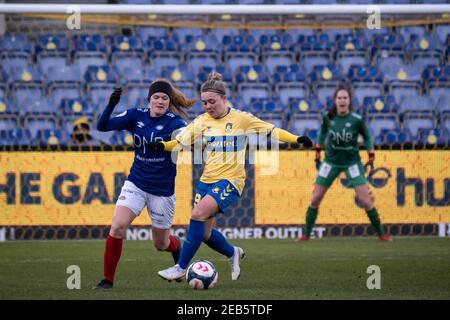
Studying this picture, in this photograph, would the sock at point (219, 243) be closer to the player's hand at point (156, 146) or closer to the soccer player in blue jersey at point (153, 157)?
the soccer player in blue jersey at point (153, 157)

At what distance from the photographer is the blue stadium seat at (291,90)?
16.5 metres

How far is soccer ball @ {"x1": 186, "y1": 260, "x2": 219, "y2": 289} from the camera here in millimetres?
7641

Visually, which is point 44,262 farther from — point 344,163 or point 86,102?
point 86,102

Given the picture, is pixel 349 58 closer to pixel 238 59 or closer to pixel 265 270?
pixel 238 59

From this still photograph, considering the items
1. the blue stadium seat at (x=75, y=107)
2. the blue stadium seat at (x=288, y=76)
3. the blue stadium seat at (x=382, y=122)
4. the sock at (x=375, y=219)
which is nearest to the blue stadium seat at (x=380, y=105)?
the blue stadium seat at (x=382, y=122)

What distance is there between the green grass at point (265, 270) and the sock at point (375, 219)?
0.85 feet

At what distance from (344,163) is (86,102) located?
5235 mm

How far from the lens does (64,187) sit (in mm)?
13258

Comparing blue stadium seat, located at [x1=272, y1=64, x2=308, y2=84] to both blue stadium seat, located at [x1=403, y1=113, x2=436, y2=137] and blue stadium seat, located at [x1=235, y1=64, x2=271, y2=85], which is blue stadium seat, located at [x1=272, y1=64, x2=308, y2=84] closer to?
blue stadium seat, located at [x1=235, y1=64, x2=271, y2=85]

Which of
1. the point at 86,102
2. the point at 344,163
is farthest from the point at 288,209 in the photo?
the point at 86,102

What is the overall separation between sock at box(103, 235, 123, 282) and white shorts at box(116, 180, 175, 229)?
1.20 ft

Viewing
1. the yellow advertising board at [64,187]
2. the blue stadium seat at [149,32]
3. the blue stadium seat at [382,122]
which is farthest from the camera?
the blue stadium seat at [149,32]

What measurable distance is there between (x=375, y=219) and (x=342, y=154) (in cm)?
102

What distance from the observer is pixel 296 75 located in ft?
54.5
